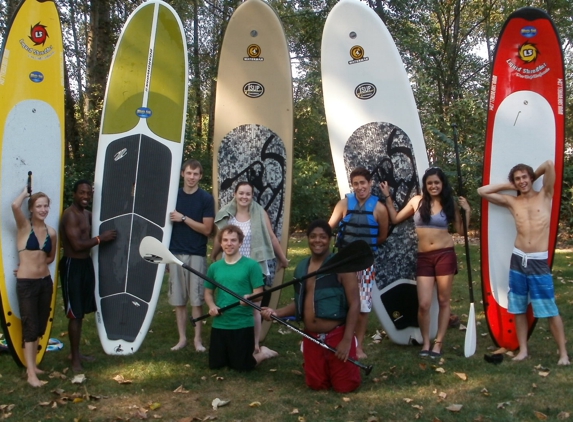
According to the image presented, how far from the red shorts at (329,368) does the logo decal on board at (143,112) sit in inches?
88.5

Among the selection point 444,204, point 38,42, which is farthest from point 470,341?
point 38,42

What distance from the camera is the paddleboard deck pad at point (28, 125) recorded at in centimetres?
376

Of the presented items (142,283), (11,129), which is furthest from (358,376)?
(11,129)

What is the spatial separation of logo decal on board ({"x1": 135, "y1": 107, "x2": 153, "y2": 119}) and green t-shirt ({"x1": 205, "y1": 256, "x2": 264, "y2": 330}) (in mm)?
1547

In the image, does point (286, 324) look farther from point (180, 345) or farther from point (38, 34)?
point (38, 34)

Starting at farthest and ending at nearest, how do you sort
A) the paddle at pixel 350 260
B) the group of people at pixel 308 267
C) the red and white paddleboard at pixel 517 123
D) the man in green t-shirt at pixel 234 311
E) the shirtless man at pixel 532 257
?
the red and white paddleboard at pixel 517 123, the shirtless man at pixel 532 257, the man in green t-shirt at pixel 234 311, the group of people at pixel 308 267, the paddle at pixel 350 260

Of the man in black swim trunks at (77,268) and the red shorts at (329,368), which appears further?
the man in black swim trunks at (77,268)

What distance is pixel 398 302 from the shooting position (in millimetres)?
4523

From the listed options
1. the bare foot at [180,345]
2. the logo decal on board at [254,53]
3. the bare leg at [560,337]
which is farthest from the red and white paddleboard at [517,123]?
the bare foot at [180,345]

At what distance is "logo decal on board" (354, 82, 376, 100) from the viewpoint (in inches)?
189

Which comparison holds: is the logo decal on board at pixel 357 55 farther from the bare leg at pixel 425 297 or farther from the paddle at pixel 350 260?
the paddle at pixel 350 260

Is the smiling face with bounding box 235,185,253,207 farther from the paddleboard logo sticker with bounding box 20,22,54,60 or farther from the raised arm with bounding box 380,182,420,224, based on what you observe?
the paddleboard logo sticker with bounding box 20,22,54,60

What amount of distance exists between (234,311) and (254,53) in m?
2.37

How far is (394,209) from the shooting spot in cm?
430
